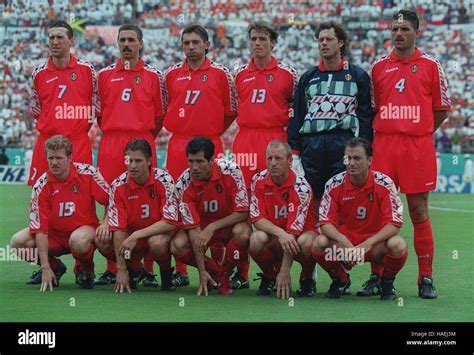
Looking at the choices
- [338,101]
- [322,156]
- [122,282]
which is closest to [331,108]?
[338,101]

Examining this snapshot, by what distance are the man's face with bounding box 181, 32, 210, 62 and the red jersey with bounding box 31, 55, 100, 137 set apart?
0.85 metres

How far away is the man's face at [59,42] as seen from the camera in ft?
25.7

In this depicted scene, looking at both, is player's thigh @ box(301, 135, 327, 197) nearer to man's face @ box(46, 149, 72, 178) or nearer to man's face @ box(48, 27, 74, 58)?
man's face @ box(46, 149, 72, 178)

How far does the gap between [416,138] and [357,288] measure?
1244mm

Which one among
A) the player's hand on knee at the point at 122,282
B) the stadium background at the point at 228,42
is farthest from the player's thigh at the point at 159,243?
the stadium background at the point at 228,42

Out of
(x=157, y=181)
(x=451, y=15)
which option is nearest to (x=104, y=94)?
(x=157, y=181)

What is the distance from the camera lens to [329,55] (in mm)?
7219

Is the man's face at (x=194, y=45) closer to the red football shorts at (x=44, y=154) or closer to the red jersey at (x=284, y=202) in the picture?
the red football shorts at (x=44, y=154)

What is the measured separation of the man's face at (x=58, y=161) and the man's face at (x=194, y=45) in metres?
1.31

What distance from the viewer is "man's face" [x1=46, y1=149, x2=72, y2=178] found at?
7.23 meters

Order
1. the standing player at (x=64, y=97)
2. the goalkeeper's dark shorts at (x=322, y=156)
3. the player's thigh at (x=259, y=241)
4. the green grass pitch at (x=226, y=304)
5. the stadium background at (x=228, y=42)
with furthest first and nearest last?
the stadium background at (x=228, y=42)
the standing player at (x=64, y=97)
the goalkeeper's dark shorts at (x=322, y=156)
the player's thigh at (x=259, y=241)
the green grass pitch at (x=226, y=304)

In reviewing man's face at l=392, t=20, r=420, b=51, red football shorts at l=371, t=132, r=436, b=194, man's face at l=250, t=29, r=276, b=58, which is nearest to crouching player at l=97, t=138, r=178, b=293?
man's face at l=250, t=29, r=276, b=58

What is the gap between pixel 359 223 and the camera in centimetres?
698
